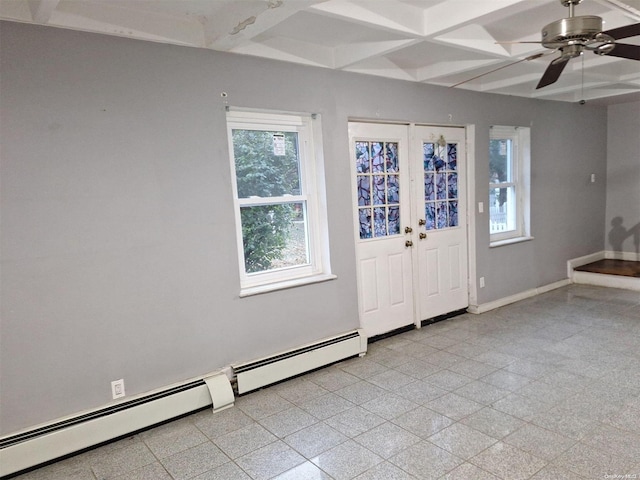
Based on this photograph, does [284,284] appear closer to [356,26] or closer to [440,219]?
[356,26]

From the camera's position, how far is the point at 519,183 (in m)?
5.37

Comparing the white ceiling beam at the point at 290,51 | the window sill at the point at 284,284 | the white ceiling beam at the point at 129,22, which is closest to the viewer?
the white ceiling beam at the point at 129,22

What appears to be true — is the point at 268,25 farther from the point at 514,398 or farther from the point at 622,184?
the point at 622,184

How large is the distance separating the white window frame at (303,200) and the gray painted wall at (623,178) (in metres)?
5.22

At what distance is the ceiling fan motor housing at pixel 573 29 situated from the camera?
2.10 m

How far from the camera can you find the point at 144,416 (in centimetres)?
266

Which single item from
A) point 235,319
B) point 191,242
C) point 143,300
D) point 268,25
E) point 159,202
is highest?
point 268,25

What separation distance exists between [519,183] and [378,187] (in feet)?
7.72

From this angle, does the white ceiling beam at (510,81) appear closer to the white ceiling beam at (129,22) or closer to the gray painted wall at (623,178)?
the gray painted wall at (623,178)

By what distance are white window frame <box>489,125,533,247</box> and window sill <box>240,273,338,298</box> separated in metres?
2.58

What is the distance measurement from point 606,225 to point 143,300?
672 cm

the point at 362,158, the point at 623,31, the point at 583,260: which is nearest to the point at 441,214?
the point at 362,158

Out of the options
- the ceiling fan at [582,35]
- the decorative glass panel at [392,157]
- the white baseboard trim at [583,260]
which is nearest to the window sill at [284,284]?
the decorative glass panel at [392,157]

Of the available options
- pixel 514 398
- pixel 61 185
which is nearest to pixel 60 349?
pixel 61 185
